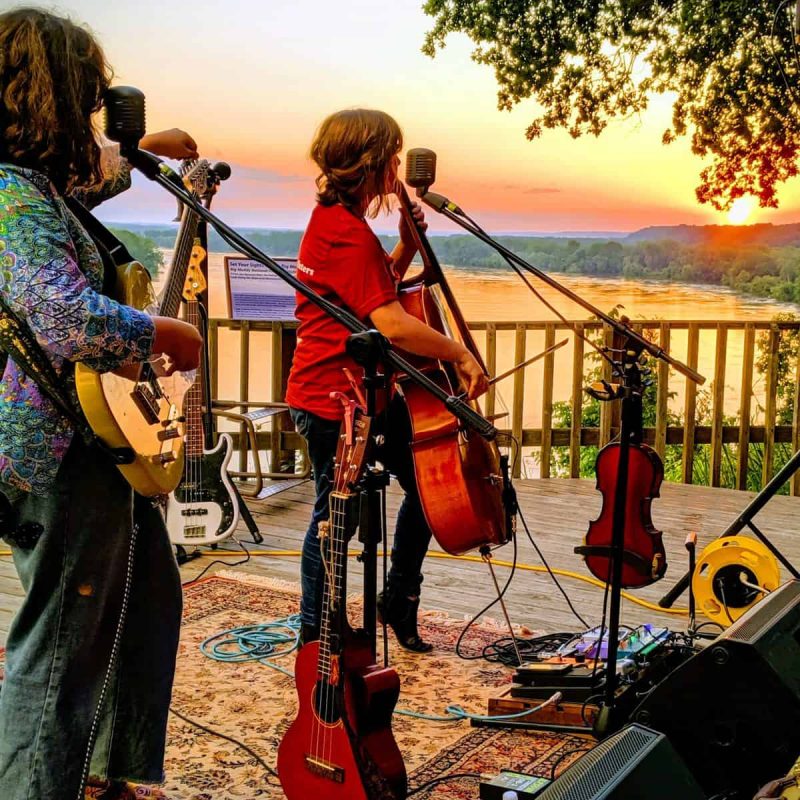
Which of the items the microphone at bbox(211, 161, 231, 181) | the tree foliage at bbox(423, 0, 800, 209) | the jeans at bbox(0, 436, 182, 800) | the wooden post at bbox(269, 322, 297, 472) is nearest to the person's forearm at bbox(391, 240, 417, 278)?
the microphone at bbox(211, 161, 231, 181)

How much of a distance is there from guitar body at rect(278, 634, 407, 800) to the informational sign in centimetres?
400

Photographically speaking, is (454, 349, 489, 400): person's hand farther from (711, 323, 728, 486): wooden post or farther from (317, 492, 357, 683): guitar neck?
(711, 323, 728, 486): wooden post

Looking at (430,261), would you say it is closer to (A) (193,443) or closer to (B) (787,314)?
(A) (193,443)

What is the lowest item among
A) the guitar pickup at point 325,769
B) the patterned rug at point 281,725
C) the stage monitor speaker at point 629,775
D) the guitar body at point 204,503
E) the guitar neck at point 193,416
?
the patterned rug at point 281,725

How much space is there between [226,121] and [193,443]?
368cm

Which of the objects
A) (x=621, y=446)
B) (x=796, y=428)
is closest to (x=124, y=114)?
(x=621, y=446)

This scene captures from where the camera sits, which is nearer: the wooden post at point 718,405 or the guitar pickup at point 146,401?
A: the guitar pickup at point 146,401

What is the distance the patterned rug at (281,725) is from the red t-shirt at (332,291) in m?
0.91

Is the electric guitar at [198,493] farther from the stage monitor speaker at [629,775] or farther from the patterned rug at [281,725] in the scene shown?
the stage monitor speaker at [629,775]

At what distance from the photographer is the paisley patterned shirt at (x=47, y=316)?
5.48 ft

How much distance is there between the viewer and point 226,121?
288 inches

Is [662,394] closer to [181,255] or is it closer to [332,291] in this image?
[181,255]

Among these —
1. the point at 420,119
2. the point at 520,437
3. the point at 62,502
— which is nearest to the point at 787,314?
the point at 520,437

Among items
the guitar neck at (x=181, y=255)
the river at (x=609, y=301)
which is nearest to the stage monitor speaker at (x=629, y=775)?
the guitar neck at (x=181, y=255)
